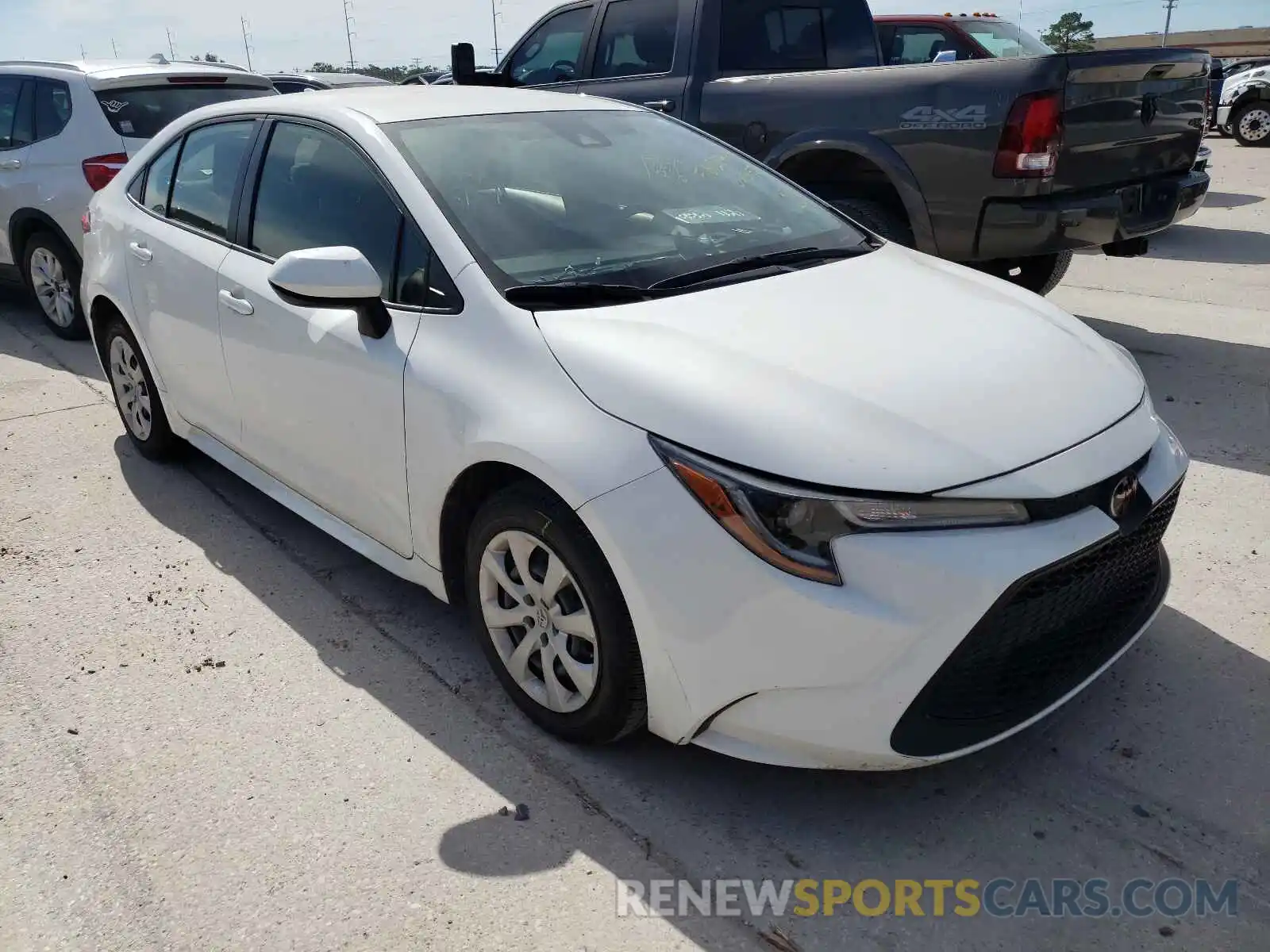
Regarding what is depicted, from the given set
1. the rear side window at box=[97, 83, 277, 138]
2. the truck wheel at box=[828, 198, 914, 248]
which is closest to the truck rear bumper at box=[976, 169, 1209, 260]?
the truck wheel at box=[828, 198, 914, 248]

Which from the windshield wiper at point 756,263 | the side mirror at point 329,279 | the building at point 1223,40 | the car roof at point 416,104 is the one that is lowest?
the building at point 1223,40

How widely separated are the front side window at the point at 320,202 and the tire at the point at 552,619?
0.85 metres

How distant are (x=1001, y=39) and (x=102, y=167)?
285 inches

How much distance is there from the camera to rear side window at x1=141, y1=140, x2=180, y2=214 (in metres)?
4.30

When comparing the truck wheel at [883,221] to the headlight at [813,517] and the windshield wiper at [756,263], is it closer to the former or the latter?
the windshield wiper at [756,263]

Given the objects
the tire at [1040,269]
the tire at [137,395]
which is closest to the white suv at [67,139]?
the tire at [137,395]

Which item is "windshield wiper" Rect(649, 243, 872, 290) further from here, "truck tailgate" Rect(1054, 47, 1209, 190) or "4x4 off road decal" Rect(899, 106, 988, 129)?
"truck tailgate" Rect(1054, 47, 1209, 190)

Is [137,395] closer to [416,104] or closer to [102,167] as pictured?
[416,104]

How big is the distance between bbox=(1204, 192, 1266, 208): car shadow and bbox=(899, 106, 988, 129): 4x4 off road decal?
7.58 metres

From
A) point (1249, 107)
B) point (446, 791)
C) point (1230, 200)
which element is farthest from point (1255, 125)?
point (446, 791)

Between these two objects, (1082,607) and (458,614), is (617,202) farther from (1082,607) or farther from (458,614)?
(1082,607)

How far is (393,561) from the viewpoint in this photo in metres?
3.18

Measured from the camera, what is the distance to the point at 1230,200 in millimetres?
11656

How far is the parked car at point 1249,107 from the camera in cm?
1666
